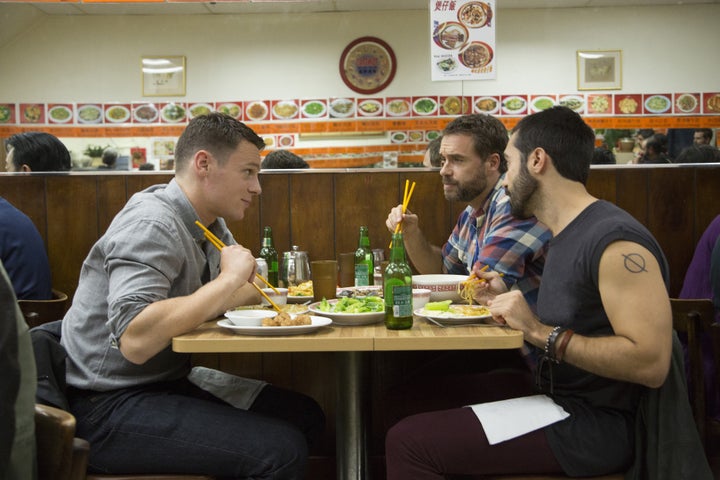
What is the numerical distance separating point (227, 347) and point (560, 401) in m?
0.79

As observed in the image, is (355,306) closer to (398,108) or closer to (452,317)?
(452,317)

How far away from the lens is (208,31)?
4.81m

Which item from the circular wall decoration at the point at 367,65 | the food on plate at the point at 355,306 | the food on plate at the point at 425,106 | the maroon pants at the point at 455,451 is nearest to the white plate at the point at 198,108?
the circular wall decoration at the point at 367,65

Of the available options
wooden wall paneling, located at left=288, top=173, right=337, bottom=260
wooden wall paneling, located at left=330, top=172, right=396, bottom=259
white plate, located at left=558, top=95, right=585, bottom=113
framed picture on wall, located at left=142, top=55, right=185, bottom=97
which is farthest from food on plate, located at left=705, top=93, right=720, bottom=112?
framed picture on wall, located at left=142, top=55, right=185, bottom=97

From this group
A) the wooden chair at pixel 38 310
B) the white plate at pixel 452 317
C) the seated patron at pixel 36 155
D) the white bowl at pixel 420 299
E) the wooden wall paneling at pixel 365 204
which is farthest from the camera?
the seated patron at pixel 36 155

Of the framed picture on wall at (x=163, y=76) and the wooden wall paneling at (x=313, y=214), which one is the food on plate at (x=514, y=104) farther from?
the framed picture on wall at (x=163, y=76)

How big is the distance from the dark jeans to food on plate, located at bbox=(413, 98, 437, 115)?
3384mm

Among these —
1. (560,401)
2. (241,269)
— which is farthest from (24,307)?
(560,401)

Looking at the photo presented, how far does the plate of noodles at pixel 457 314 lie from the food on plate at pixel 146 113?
3.46m

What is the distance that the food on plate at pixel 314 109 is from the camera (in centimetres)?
502

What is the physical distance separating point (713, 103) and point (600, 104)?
2.38 feet

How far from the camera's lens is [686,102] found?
477cm

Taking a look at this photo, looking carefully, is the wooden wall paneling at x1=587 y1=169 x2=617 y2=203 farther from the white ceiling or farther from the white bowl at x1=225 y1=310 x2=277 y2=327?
the white bowl at x1=225 y1=310 x2=277 y2=327

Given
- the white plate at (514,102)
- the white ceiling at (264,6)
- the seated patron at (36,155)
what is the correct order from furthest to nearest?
the white plate at (514,102) < the white ceiling at (264,6) < the seated patron at (36,155)
